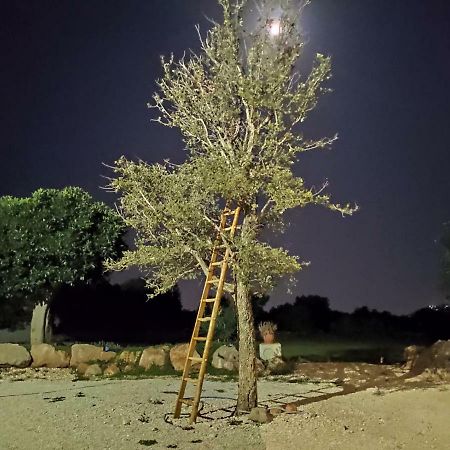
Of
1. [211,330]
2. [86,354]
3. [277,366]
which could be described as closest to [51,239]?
[86,354]

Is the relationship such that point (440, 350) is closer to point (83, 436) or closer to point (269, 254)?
point (269, 254)

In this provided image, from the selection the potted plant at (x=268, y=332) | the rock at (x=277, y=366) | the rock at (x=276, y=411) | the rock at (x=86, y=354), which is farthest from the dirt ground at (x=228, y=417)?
the rock at (x=86, y=354)

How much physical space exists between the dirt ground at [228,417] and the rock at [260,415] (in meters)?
0.12

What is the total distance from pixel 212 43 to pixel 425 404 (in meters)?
7.28

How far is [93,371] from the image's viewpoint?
17438 millimetres

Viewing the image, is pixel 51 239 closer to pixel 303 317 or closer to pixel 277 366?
pixel 277 366

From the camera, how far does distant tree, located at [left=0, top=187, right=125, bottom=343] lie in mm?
22359

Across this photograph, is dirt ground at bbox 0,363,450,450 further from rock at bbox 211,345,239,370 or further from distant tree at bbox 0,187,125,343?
distant tree at bbox 0,187,125,343

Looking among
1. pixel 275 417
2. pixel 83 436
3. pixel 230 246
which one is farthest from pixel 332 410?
pixel 83 436

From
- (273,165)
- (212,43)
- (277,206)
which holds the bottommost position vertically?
(277,206)

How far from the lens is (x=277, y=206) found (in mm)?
9625

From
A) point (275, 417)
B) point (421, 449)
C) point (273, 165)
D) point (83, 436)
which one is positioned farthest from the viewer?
point (273, 165)

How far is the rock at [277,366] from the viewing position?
16.7 m

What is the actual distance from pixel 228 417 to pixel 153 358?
338 inches
